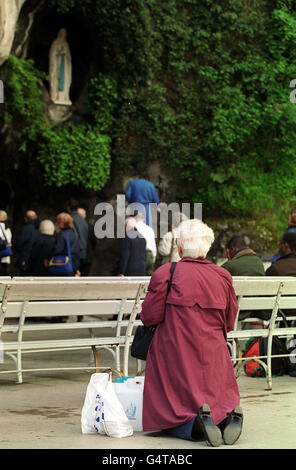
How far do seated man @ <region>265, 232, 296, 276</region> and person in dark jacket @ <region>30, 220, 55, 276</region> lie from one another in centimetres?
609

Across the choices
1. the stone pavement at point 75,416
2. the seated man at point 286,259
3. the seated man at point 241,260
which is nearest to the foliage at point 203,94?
the seated man at point 241,260

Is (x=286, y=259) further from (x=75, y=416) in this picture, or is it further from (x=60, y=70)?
(x=60, y=70)

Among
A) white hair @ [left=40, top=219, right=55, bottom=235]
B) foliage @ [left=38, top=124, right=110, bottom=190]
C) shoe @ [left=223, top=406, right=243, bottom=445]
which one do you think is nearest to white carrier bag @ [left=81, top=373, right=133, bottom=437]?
shoe @ [left=223, top=406, right=243, bottom=445]

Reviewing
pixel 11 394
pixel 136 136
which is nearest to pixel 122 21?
pixel 136 136

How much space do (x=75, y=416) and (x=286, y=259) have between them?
411 centimetres

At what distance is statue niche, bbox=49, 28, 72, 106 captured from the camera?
2273 centimetres

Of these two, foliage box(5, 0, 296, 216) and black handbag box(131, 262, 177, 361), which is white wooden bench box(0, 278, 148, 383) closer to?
black handbag box(131, 262, 177, 361)

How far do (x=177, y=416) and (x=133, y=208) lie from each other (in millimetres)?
12024

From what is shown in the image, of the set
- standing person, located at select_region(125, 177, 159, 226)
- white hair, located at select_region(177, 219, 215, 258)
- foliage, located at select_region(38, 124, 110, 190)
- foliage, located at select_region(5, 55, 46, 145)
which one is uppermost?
foliage, located at select_region(5, 55, 46, 145)

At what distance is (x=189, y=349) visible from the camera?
248 inches

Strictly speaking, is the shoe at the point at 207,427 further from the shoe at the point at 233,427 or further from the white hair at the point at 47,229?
the white hair at the point at 47,229

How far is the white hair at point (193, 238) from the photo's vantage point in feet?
21.1

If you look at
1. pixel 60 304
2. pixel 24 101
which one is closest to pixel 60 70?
pixel 24 101

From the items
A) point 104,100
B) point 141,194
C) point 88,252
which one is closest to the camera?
point 141,194
